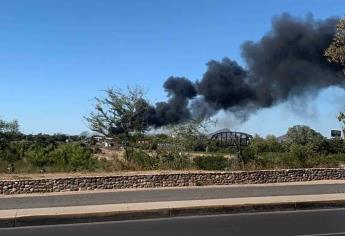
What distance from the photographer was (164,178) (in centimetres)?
2023

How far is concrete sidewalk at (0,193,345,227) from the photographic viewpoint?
10.9m

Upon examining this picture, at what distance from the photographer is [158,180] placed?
20078mm

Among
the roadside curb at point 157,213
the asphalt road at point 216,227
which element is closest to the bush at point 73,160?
the roadside curb at point 157,213

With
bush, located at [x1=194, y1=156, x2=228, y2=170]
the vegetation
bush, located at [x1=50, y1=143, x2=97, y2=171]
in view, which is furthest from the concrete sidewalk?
bush, located at [x1=50, y1=143, x2=97, y2=171]

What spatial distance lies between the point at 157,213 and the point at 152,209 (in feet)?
0.42

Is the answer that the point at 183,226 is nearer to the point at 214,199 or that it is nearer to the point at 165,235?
the point at 165,235

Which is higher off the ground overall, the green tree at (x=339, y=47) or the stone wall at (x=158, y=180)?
the green tree at (x=339, y=47)

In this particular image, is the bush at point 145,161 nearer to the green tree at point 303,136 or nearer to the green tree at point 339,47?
the green tree at point 339,47

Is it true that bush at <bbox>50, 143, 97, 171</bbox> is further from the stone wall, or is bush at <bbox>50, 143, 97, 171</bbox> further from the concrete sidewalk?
the concrete sidewalk

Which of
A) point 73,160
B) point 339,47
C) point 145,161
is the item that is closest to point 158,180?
point 145,161

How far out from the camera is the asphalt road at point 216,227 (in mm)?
9445

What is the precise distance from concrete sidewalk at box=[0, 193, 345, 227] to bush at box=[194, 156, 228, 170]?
497 inches

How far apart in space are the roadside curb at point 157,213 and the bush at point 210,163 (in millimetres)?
13151

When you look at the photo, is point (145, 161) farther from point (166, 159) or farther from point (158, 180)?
A: point (158, 180)
